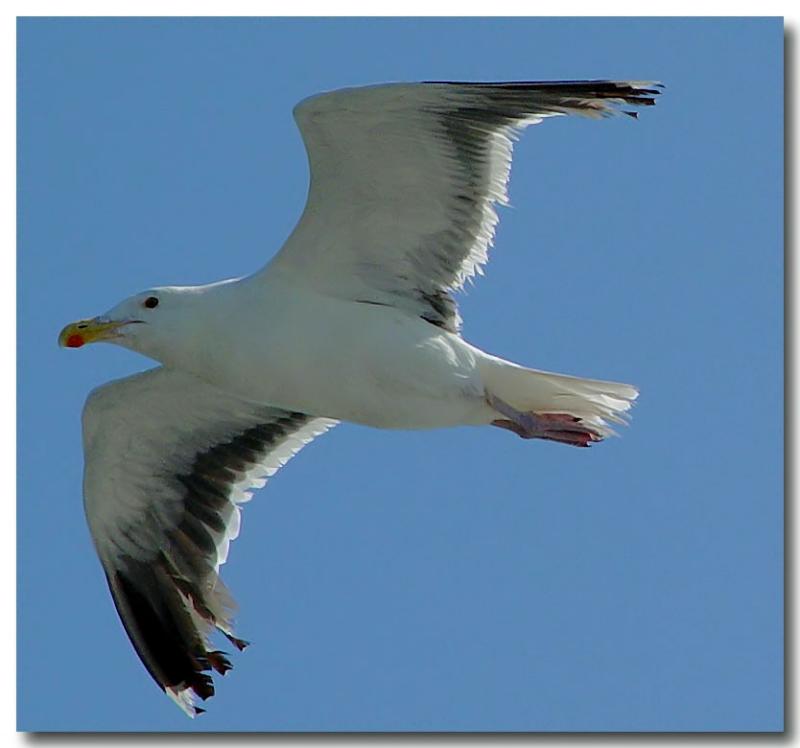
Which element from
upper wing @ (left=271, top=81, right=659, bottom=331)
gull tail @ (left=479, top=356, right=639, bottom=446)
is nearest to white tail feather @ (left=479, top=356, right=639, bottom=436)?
gull tail @ (left=479, top=356, right=639, bottom=446)

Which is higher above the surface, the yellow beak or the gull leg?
the yellow beak

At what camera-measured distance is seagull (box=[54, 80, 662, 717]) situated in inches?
300

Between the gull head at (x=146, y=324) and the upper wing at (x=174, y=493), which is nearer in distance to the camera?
the gull head at (x=146, y=324)

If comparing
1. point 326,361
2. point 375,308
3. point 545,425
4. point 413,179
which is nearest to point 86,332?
point 326,361

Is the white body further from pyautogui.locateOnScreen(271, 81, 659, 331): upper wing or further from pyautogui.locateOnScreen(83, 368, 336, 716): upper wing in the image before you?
pyautogui.locateOnScreen(83, 368, 336, 716): upper wing

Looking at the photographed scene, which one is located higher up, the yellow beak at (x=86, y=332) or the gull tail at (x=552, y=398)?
the yellow beak at (x=86, y=332)

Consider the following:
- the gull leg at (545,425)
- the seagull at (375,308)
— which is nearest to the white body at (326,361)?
the seagull at (375,308)

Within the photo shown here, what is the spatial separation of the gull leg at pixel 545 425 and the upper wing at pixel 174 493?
112cm

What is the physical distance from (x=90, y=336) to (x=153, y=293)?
0.30 meters

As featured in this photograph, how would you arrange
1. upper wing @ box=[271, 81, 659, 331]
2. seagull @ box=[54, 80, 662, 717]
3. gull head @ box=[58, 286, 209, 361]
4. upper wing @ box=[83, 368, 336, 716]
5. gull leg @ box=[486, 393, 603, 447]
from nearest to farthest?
upper wing @ box=[271, 81, 659, 331] → seagull @ box=[54, 80, 662, 717] → gull head @ box=[58, 286, 209, 361] → gull leg @ box=[486, 393, 603, 447] → upper wing @ box=[83, 368, 336, 716]

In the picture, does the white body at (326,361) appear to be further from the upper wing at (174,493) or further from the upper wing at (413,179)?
the upper wing at (174,493)

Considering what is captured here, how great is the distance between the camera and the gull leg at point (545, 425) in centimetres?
793

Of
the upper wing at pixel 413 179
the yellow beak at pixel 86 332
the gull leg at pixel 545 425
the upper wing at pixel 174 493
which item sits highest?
the upper wing at pixel 413 179

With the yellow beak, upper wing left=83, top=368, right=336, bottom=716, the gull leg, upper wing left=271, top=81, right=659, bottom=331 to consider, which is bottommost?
upper wing left=83, top=368, right=336, bottom=716
